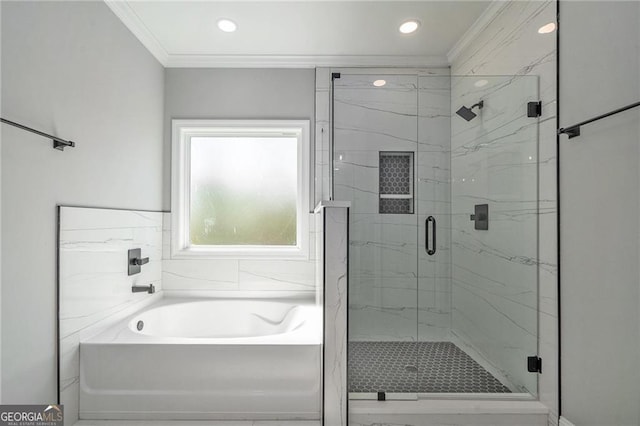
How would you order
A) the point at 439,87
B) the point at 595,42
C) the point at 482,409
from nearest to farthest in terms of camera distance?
1. the point at 595,42
2. the point at 482,409
3. the point at 439,87

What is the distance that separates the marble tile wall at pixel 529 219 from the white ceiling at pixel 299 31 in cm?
32

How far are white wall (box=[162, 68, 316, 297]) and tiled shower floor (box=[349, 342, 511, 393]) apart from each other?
1.02m

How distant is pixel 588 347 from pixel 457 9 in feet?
6.67

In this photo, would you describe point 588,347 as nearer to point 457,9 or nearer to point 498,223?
point 498,223

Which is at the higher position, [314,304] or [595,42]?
[595,42]

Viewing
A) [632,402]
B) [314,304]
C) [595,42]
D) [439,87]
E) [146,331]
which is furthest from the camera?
[314,304]

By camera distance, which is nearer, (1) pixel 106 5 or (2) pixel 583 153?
(2) pixel 583 153

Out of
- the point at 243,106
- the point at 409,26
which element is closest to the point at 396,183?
the point at 409,26

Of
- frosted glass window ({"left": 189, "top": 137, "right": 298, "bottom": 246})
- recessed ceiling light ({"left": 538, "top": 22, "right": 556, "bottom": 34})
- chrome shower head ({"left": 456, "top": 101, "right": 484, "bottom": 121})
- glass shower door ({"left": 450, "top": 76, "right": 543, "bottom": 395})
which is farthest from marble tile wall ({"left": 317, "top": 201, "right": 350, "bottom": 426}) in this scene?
recessed ceiling light ({"left": 538, "top": 22, "right": 556, "bottom": 34})

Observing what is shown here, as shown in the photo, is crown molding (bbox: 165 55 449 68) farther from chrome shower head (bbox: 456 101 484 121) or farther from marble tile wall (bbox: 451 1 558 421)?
chrome shower head (bbox: 456 101 484 121)

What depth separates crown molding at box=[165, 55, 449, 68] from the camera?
9.03 ft

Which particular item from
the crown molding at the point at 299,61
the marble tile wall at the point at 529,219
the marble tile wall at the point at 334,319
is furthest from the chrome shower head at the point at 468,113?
the marble tile wall at the point at 334,319

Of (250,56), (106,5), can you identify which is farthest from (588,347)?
(106,5)

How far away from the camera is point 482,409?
5.64 ft
